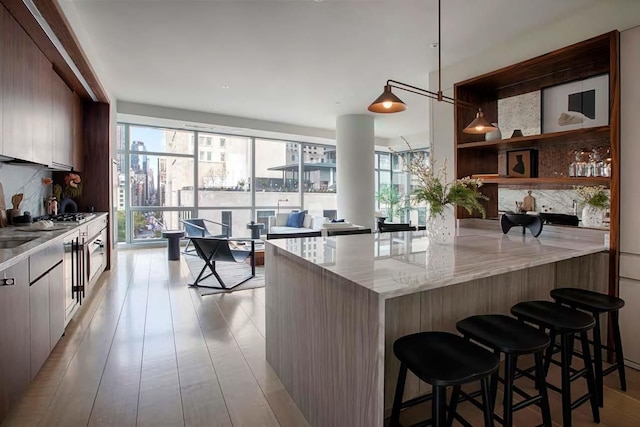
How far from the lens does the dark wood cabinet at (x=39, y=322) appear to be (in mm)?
2084

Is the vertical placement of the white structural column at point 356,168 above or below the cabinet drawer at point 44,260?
above

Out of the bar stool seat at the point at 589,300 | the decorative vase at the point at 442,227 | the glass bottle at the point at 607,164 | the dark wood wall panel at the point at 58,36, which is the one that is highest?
the dark wood wall panel at the point at 58,36

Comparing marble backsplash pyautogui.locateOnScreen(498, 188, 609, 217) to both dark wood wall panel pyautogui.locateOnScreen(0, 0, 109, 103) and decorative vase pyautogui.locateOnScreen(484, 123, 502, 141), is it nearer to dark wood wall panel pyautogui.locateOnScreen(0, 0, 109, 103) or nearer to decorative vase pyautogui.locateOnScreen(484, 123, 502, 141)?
decorative vase pyautogui.locateOnScreen(484, 123, 502, 141)

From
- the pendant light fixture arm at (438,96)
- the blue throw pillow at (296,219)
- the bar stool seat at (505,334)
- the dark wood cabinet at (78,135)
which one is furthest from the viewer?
the blue throw pillow at (296,219)

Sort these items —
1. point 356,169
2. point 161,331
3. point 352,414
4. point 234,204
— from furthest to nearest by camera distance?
point 234,204
point 356,169
point 161,331
point 352,414

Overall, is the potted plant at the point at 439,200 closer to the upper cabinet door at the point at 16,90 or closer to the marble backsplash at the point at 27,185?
the upper cabinet door at the point at 16,90

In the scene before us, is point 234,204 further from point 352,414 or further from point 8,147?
point 352,414

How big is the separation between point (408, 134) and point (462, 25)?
6.16 metres

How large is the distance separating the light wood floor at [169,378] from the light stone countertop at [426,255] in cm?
89

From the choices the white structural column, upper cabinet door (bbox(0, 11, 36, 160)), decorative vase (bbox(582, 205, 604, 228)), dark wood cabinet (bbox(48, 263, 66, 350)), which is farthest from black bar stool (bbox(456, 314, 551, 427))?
the white structural column

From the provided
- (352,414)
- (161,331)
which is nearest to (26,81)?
(161,331)

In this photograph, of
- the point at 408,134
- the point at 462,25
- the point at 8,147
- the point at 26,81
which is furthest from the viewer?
the point at 408,134

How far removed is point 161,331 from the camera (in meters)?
3.04

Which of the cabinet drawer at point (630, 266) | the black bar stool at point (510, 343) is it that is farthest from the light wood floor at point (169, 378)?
the cabinet drawer at point (630, 266)
